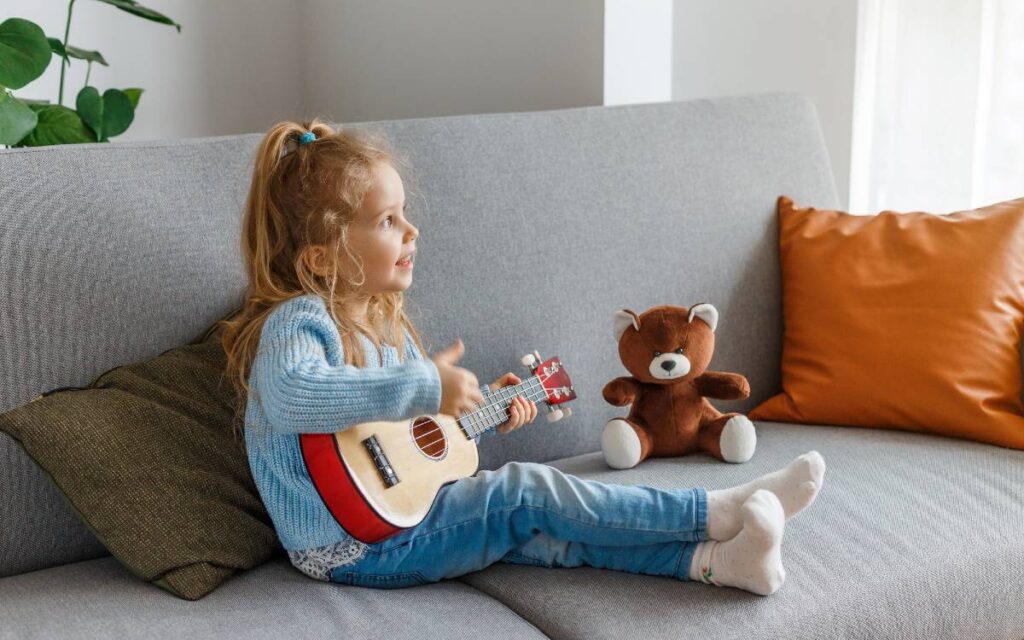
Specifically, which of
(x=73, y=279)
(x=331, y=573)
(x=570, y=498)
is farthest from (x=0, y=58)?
(x=570, y=498)

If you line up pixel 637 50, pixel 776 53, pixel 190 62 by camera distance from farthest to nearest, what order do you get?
pixel 190 62, pixel 776 53, pixel 637 50

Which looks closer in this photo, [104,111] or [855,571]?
[855,571]

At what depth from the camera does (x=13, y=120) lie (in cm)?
182

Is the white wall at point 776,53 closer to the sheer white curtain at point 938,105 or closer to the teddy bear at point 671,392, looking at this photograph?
the sheer white curtain at point 938,105

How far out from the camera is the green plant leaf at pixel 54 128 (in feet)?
6.76

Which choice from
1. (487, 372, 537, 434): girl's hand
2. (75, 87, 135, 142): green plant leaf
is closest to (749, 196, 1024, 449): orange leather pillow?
(487, 372, 537, 434): girl's hand

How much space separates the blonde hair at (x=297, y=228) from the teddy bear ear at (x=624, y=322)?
18.1 inches

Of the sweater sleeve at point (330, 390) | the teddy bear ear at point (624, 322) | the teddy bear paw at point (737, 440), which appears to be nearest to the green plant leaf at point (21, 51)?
the sweater sleeve at point (330, 390)

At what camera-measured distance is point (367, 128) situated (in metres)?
1.80

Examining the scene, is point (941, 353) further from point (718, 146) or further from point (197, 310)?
point (197, 310)

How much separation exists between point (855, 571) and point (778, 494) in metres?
0.13

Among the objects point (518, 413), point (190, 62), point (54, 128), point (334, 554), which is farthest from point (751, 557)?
point (190, 62)

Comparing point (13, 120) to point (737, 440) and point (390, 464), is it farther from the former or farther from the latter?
point (737, 440)

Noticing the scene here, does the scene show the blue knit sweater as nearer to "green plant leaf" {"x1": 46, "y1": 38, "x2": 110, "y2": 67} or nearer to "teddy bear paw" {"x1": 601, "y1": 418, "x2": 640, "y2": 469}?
"teddy bear paw" {"x1": 601, "y1": 418, "x2": 640, "y2": 469}
